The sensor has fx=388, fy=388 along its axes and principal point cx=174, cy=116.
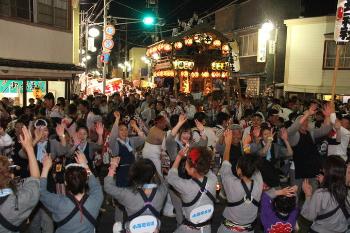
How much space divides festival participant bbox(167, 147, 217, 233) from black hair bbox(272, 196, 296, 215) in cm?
76

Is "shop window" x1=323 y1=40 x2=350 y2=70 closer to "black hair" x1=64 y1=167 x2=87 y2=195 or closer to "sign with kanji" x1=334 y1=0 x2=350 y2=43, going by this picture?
"sign with kanji" x1=334 y1=0 x2=350 y2=43

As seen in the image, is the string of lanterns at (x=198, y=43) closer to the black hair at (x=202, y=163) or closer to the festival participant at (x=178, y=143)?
the festival participant at (x=178, y=143)

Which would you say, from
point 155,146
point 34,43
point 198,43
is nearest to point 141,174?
point 155,146

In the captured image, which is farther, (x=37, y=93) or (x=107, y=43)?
(x=107, y=43)

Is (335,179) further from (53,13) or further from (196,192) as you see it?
(53,13)

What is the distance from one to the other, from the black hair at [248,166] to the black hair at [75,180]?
1822 mm

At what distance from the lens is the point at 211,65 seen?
2697 centimetres

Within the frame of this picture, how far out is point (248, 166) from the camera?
455 cm

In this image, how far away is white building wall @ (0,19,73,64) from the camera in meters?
14.2

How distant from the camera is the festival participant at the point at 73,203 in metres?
3.89

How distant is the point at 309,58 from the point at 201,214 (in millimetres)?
22114

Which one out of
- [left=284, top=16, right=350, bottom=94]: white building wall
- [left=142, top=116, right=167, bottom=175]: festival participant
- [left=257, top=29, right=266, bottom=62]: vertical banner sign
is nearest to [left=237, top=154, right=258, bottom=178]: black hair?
[left=142, top=116, right=167, bottom=175]: festival participant

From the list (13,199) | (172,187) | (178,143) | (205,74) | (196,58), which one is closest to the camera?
(13,199)

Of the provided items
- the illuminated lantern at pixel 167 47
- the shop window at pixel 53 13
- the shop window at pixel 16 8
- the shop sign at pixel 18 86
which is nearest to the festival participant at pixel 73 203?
the shop sign at pixel 18 86
